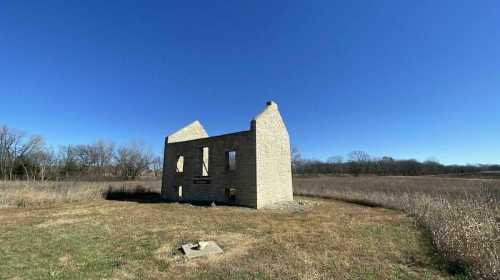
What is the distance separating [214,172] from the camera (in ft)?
52.4

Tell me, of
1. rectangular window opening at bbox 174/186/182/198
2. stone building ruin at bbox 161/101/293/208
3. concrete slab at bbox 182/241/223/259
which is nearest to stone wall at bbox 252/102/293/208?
stone building ruin at bbox 161/101/293/208

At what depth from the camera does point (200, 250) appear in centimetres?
583

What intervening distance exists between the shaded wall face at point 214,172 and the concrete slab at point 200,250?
769cm

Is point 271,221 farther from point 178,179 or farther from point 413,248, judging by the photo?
point 178,179

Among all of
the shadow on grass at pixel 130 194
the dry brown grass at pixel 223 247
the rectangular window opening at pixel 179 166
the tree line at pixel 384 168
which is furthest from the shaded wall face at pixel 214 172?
the tree line at pixel 384 168

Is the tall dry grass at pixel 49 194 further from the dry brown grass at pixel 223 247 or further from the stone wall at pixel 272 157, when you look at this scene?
the stone wall at pixel 272 157

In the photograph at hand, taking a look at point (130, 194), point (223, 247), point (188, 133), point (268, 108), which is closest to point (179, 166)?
point (188, 133)

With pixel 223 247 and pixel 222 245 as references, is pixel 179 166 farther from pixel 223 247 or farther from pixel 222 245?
pixel 223 247

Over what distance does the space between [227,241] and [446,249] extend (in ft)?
16.9

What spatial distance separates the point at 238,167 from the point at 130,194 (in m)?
11.8

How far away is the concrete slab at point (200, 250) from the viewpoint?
18.4ft

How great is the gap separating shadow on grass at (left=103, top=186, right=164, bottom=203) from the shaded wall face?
5.36 feet

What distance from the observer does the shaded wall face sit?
14.3m

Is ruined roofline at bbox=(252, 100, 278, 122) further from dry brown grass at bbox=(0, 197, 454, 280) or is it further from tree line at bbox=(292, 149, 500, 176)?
tree line at bbox=(292, 149, 500, 176)
